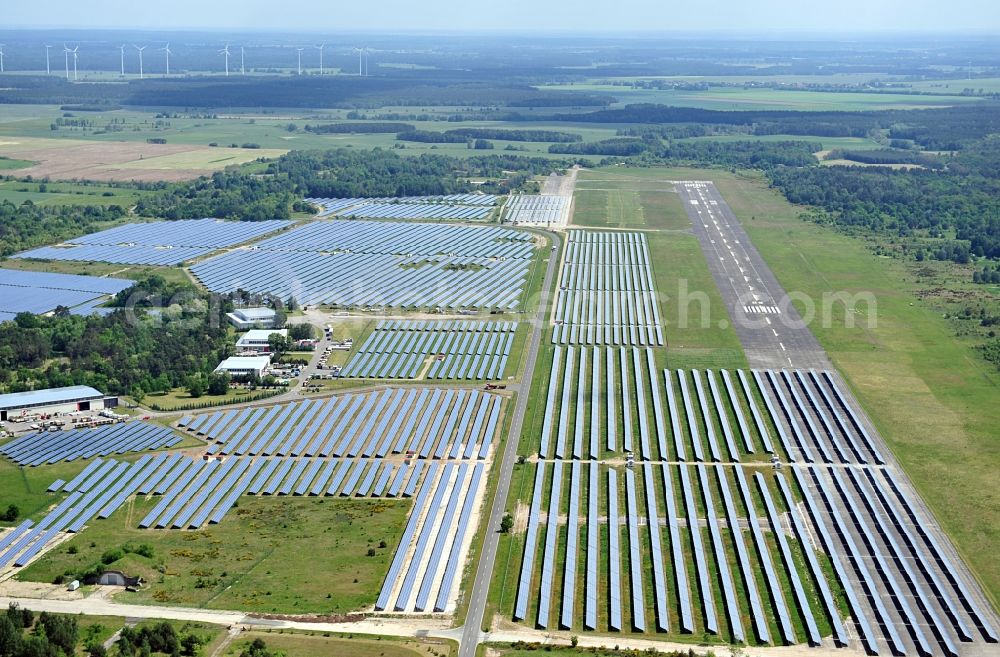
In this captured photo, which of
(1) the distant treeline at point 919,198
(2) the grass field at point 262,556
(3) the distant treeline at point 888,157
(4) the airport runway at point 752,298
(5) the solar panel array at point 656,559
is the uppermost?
(3) the distant treeline at point 888,157

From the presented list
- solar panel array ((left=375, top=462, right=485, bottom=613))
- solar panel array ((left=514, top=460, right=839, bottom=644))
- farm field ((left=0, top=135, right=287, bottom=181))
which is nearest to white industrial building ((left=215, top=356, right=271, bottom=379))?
solar panel array ((left=375, top=462, right=485, bottom=613))

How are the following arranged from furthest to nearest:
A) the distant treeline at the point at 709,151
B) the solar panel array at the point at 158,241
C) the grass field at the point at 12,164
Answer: the distant treeline at the point at 709,151 → the grass field at the point at 12,164 → the solar panel array at the point at 158,241

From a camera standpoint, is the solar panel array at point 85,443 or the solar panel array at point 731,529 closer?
the solar panel array at point 731,529

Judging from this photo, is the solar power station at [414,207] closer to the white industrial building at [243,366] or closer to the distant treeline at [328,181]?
the distant treeline at [328,181]

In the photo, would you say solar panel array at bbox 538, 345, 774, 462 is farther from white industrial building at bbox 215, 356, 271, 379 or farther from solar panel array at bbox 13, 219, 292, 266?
solar panel array at bbox 13, 219, 292, 266

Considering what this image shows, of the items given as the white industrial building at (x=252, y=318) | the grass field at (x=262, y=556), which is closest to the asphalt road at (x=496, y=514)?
the grass field at (x=262, y=556)

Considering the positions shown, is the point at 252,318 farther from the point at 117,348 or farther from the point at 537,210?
the point at 537,210

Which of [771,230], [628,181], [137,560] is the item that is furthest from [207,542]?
[628,181]
